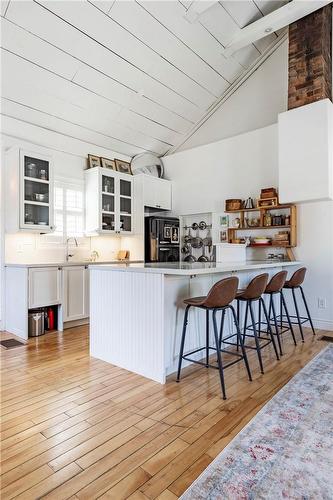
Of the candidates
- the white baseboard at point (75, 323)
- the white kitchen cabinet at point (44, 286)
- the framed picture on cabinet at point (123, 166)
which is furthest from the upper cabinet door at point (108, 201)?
the white baseboard at point (75, 323)

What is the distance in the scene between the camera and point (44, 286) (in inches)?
162

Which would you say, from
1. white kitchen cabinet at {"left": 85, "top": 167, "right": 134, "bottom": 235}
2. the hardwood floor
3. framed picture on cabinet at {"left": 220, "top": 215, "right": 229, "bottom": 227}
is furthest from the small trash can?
framed picture on cabinet at {"left": 220, "top": 215, "right": 229, "bottom": 227}

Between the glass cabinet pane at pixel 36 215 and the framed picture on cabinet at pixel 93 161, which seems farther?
the framed picture on cabinet at pixel 93 161

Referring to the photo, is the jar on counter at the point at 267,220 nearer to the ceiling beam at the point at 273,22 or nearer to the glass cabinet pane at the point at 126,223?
the glass cabinet pane at the point at 126,223

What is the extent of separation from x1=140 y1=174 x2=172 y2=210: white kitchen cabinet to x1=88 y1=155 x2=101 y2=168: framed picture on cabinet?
845mm

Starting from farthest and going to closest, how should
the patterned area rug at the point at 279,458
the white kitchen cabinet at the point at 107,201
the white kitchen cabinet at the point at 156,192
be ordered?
the white kitchen cabinet at the point at 156,192, the white kitchen cabinet at the point at 107,201, the patterned area rug at the point at 279,458

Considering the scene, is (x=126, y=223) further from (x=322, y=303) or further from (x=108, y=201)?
(x=322, y=303)

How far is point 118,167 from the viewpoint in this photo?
5.89 metres

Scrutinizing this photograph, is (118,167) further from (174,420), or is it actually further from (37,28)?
(174,420)

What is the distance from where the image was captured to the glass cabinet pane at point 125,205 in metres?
5.66

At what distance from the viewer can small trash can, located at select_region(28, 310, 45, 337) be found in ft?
13.1

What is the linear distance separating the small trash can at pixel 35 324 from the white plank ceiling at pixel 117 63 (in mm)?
2713

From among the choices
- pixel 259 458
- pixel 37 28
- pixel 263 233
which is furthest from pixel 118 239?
pixel 259 458

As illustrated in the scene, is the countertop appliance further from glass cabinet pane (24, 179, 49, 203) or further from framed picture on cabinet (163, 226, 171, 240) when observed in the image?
glass cabinet pane (24, 179, 49, 203)
